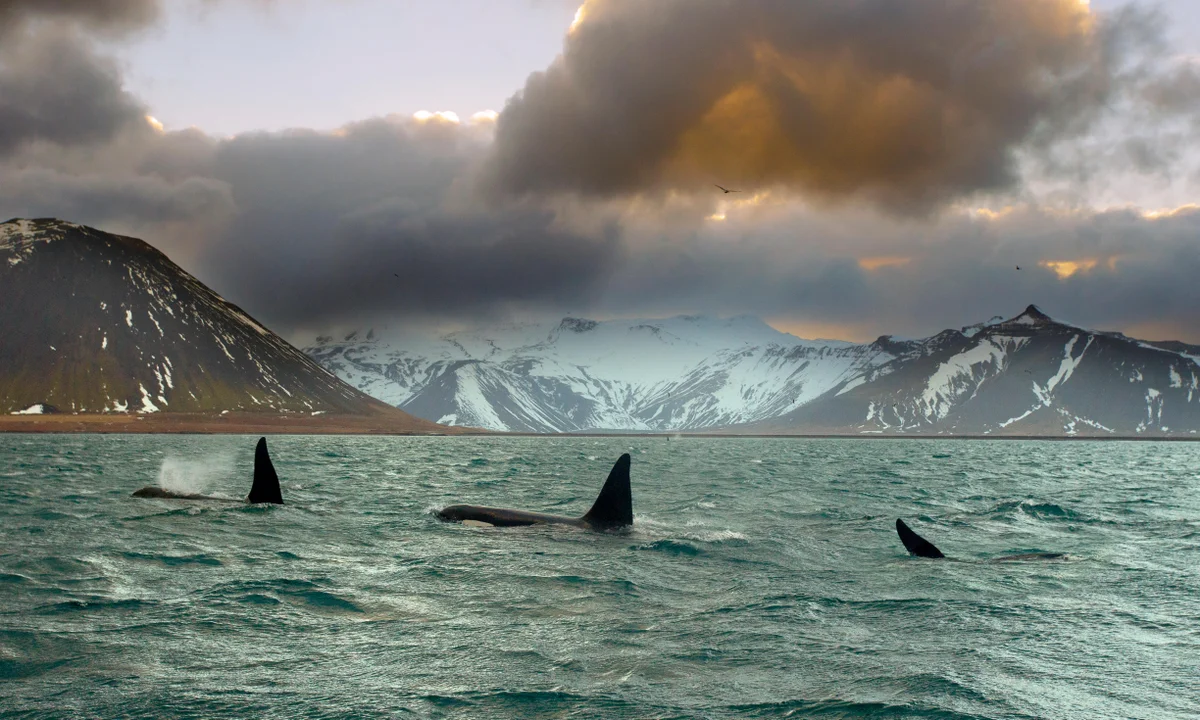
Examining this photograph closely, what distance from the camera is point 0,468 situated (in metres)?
70.3

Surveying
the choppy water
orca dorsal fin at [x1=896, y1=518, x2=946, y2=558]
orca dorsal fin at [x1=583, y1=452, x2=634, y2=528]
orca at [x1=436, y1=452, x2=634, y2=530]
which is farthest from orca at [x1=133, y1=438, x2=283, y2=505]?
orca dorsal fin at [x1=896, y1=518, x2=946, y2=558]

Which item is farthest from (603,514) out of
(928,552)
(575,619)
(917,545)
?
(575,619)

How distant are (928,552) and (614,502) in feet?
35.1

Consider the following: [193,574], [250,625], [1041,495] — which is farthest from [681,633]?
[1041,495]

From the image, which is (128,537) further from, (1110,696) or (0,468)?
(0,468)

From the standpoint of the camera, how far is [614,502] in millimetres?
32688

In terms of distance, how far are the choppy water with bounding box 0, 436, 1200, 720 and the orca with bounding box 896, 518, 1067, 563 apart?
4.28ft

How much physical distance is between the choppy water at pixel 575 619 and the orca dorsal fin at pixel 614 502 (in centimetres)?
99

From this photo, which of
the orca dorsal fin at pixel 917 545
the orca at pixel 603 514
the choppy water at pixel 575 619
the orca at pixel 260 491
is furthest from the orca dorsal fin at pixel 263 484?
the orca dorsal fin at pixel 917 545

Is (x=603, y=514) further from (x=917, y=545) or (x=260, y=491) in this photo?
(x=260, y=491)

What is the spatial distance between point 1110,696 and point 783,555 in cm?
1475

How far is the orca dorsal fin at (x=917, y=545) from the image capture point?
27.2m

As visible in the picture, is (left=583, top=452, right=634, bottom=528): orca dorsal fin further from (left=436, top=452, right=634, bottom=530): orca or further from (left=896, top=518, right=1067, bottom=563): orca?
(left=896, top=518, right=1067, bottom=563): orca

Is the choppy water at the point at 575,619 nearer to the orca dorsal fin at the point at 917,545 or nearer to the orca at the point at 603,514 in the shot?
the orca at the point at 603,514
